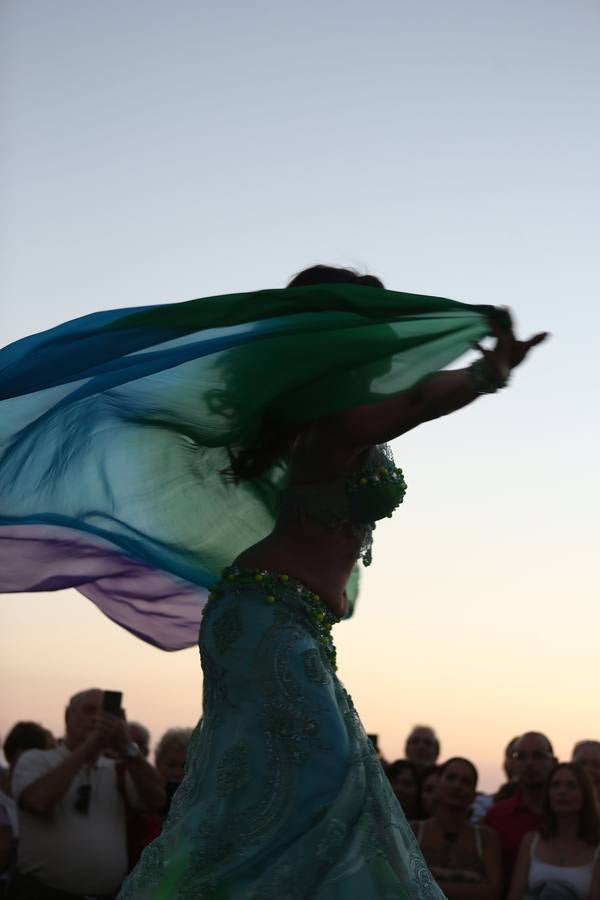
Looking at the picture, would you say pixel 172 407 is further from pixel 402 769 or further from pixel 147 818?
pixel 402 769

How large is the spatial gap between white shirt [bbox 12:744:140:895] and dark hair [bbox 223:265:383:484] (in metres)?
2.08

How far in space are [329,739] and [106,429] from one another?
1215 millimetres

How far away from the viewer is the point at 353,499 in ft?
11.1

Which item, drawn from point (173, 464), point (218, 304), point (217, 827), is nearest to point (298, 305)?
point (218, 304)

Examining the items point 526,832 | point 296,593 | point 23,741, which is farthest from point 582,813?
point 296,593

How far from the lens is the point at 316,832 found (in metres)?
2.94

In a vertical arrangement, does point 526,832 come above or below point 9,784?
below

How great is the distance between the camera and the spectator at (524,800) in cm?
589

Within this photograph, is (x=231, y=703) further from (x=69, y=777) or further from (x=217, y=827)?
(x=69, y=777)

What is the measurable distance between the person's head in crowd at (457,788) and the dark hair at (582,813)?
1.28ft

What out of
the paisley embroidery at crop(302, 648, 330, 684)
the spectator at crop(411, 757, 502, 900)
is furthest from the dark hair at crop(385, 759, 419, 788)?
the paisley embroidery at crop(302, 648, 330, 684)

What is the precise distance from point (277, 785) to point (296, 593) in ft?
1.55

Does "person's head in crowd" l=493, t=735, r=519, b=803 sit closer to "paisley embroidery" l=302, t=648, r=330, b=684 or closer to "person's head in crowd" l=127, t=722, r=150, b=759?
"person's head in crowd" l=127, t=722, r=150, b=759

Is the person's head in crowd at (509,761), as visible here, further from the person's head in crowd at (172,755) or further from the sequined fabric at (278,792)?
the sequined fabric at (278,792)
